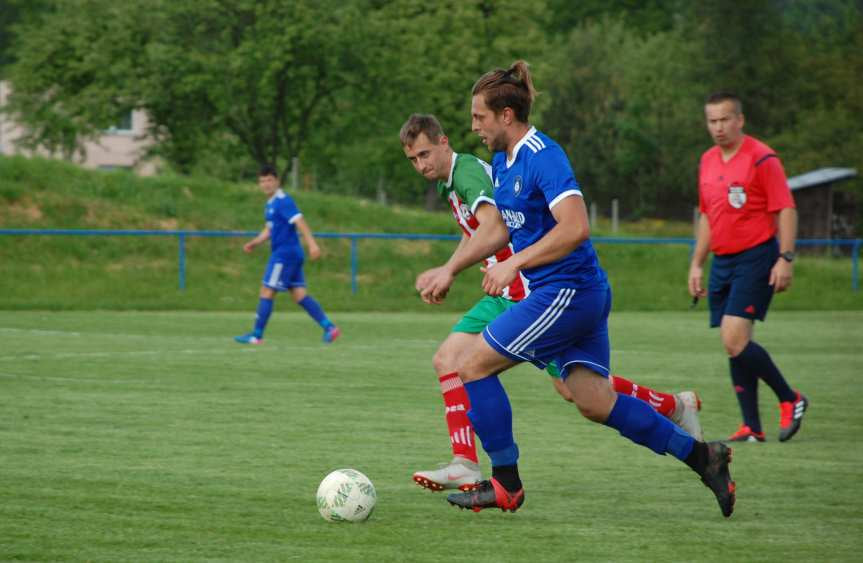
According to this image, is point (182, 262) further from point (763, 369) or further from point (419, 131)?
point (419, 131)

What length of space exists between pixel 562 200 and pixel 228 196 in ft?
84.6

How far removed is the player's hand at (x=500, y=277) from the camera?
539 cm

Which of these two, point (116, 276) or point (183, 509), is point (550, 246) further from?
point (116, 276)

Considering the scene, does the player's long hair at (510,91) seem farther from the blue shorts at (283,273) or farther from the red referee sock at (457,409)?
the blue shorts at (283,273)

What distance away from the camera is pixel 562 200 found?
17.8 feet

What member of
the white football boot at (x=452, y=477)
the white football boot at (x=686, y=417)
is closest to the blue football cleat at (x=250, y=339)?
the white football boot at (x=686, y=417)

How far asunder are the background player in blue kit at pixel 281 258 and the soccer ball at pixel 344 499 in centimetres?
1012

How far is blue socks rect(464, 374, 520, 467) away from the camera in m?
5.79

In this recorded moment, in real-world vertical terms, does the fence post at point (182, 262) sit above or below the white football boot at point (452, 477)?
below

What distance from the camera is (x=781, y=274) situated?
813 centimetres

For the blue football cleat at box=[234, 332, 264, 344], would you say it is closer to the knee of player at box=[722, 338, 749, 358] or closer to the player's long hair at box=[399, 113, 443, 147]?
the knee of player at box=[722, 338, 749, 358]

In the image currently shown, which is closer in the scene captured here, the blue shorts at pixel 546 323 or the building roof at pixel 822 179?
the blue shorts at pixel 546 323

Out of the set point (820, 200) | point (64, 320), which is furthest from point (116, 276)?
point (820, 200)

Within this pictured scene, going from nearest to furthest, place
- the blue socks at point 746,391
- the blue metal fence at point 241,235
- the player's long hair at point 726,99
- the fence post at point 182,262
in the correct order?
the player's long hair at point 726,99
the blue socks at point 746,391
the blue metal fence at point 241,235
the fence post at point 182,262
